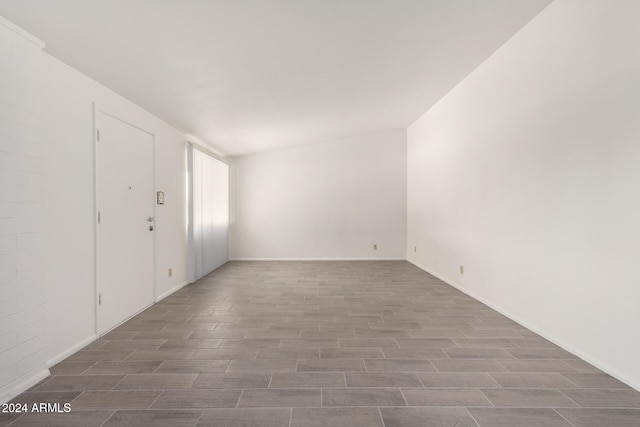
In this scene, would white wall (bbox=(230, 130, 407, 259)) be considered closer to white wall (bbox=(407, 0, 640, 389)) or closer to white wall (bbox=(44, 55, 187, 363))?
white wall (bbox=(407, 0, 640, 389))

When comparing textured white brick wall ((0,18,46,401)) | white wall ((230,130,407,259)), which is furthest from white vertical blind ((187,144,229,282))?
textured white brick wall ((0,18,46,401))

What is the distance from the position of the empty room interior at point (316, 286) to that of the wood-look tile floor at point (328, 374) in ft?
0.06

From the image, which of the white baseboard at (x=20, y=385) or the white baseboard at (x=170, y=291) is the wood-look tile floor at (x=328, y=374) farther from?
the white baseboard at (x=170, y=291)

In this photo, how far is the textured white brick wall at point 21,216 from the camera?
70.9 inches

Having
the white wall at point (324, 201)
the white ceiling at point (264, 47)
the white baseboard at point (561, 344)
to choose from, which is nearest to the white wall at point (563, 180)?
the white baseboard at point (561, 344)

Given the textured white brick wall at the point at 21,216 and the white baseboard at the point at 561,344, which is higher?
the textured white brick wall at the point at 21,216

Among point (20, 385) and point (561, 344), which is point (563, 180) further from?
point (20, 385)

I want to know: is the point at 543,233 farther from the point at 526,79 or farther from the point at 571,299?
the point at 526,79

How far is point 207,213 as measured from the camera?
17.4 feet

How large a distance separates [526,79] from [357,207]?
425 centimetres

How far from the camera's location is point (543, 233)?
2645mm

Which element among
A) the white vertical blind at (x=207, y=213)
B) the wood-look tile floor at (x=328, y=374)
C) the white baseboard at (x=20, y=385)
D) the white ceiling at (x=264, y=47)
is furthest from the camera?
the white vertical blind at (x=207, y=213)

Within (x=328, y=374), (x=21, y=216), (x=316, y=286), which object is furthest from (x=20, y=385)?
(x=316, y=286)

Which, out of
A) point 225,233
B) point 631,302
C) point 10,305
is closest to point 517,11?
point 631,302
